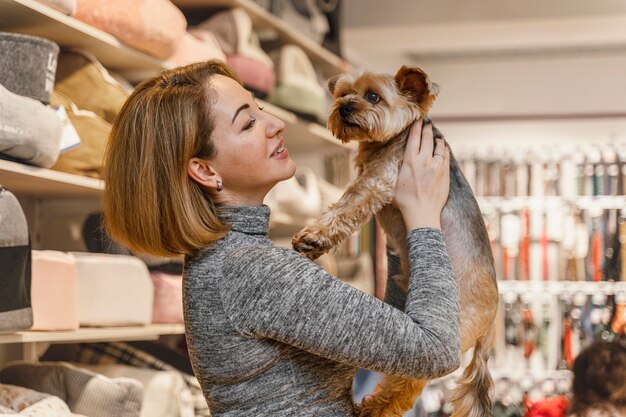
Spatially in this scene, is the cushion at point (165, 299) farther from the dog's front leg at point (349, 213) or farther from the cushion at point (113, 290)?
the dog's front leg at point (349, 213)

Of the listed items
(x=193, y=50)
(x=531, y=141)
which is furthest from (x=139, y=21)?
(x=531, y=141)

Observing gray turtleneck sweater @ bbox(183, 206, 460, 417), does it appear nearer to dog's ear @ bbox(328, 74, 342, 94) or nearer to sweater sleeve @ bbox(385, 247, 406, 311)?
sweater sleeve @ bbox(385, 247, 406, 311)

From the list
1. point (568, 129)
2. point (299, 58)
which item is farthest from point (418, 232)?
point (568, 129)

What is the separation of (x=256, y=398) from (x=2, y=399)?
0.91m

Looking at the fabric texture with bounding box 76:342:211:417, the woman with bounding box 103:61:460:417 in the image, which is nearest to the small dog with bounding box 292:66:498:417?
the woman with bounding box 103:61:460:417

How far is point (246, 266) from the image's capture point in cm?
137

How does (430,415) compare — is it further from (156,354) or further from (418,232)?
(418,232)

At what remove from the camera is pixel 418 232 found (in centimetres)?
145

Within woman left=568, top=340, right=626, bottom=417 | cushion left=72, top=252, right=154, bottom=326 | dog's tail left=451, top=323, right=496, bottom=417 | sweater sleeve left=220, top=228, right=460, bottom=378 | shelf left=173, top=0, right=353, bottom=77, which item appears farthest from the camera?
woman left=568, top=340, right=626, bottom=417

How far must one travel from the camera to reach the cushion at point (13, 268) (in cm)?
189

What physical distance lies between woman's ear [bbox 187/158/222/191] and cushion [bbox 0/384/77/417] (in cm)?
85

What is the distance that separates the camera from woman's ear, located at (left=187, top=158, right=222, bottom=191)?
57.6 inches

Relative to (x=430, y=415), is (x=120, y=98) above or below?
above

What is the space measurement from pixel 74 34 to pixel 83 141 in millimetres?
302
